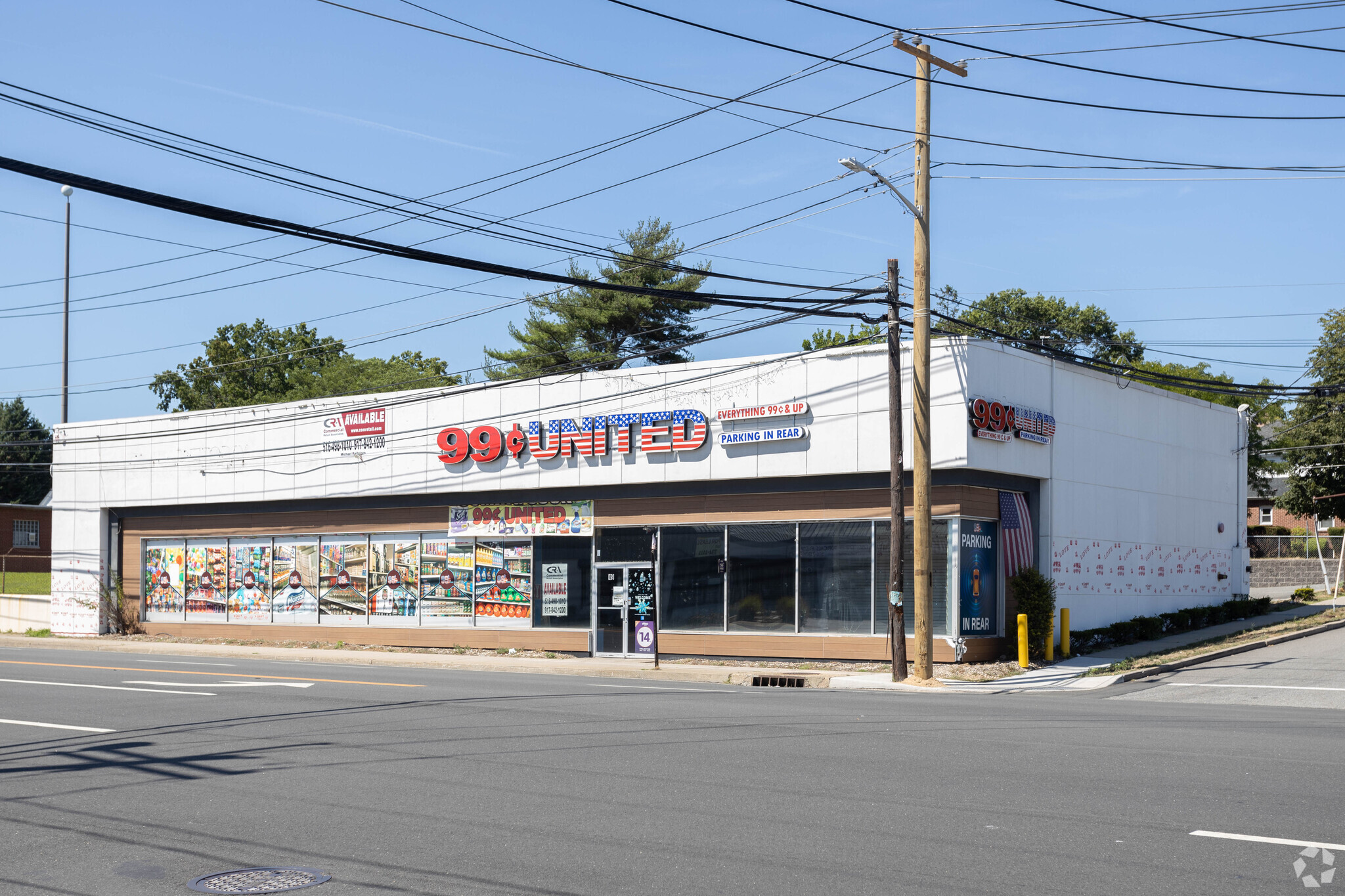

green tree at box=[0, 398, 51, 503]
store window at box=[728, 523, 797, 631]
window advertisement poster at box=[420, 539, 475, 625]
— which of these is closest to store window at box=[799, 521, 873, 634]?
store window at box=[728, 523, 797, 631]

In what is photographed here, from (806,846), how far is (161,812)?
191 inches

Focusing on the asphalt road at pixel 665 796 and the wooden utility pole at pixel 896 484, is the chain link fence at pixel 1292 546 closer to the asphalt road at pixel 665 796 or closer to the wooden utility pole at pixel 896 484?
the wooden utility pole at pixel 896 484

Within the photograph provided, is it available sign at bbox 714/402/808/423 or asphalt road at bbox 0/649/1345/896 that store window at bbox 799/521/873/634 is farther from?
asphalt road at bbox 0/649/1345/896

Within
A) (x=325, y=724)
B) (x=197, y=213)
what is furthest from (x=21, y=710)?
(x=197, y=213)

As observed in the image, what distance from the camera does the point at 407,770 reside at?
35.3 feet

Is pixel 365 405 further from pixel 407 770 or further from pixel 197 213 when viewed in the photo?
pixel 407 770

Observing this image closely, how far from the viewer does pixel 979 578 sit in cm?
2525

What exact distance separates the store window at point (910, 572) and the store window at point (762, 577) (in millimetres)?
1938

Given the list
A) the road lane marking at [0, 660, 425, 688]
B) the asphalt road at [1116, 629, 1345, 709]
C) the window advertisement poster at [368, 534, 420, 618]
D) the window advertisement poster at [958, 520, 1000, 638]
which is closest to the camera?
the asphalt road at [1116, 629, 1345, 709]

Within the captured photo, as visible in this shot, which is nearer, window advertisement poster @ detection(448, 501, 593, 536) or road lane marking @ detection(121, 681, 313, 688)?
road lane marking @ detection(121, 681, 313, 688)

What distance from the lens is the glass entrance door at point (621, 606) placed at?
2870cm

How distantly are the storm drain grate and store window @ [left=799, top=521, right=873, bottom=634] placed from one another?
2931 millimetres

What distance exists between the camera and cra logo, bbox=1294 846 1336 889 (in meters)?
6.78

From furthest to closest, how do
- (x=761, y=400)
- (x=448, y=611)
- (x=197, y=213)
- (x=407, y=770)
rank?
(x=448, y=611)
(x=761, y=400)
(x=197, y=213)
(x=407, y=770)
